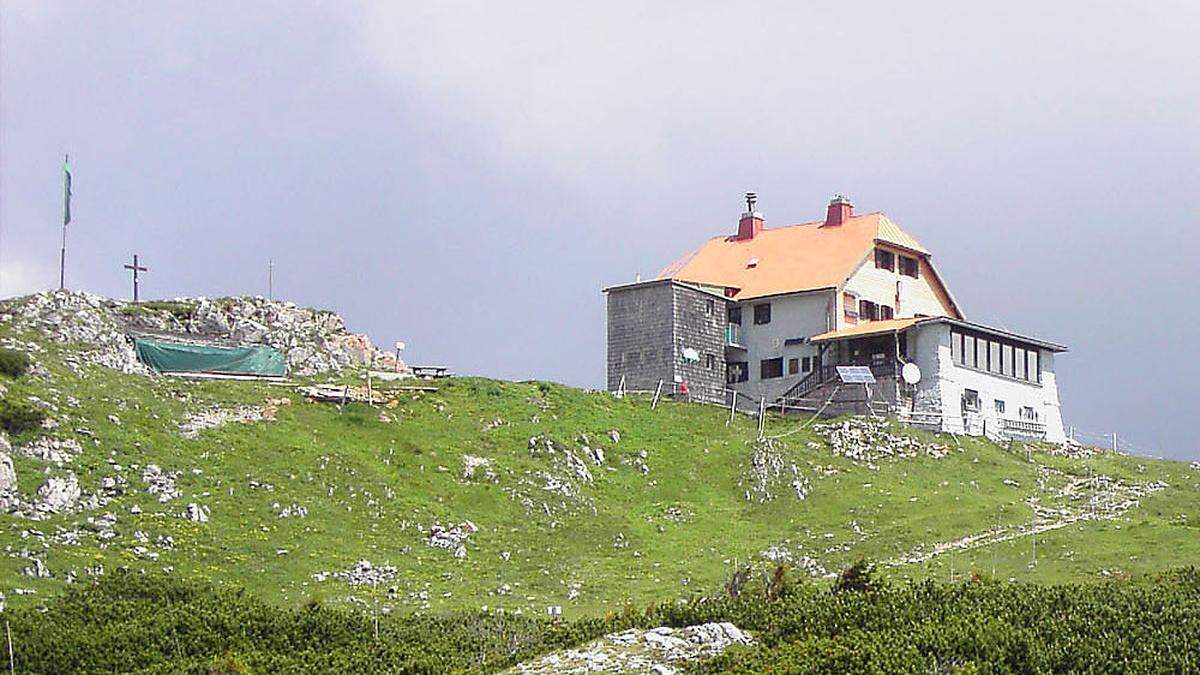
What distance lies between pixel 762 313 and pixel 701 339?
5.54m

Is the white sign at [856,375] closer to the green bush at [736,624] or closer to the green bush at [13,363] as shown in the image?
the green bush at [13,363]

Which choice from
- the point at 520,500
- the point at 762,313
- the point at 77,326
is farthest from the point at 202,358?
the point at 762,313

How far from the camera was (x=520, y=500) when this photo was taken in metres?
54.5

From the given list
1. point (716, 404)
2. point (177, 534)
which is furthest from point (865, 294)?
point (177, 534)

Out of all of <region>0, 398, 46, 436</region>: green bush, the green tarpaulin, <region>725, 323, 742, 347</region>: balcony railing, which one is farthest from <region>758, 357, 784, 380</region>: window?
<region>0, 398, 46, 436</region>: green bush

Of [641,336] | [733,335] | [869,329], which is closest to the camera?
[869,329]

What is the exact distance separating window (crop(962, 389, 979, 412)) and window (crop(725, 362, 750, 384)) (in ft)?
39.0

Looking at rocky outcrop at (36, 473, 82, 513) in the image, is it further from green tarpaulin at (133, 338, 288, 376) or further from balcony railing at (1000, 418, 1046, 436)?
balcony railing at (1000, 418, 1046, 436)

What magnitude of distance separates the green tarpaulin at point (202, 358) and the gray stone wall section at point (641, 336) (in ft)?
60.9

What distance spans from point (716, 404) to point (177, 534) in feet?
108

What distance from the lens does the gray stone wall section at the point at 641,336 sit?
74750 millimetres

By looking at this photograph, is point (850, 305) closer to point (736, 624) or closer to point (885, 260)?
point (885, 260)

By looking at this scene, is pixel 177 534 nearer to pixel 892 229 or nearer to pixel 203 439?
pixel 203 439

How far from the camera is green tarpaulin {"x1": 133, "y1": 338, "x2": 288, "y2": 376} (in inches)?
2500
